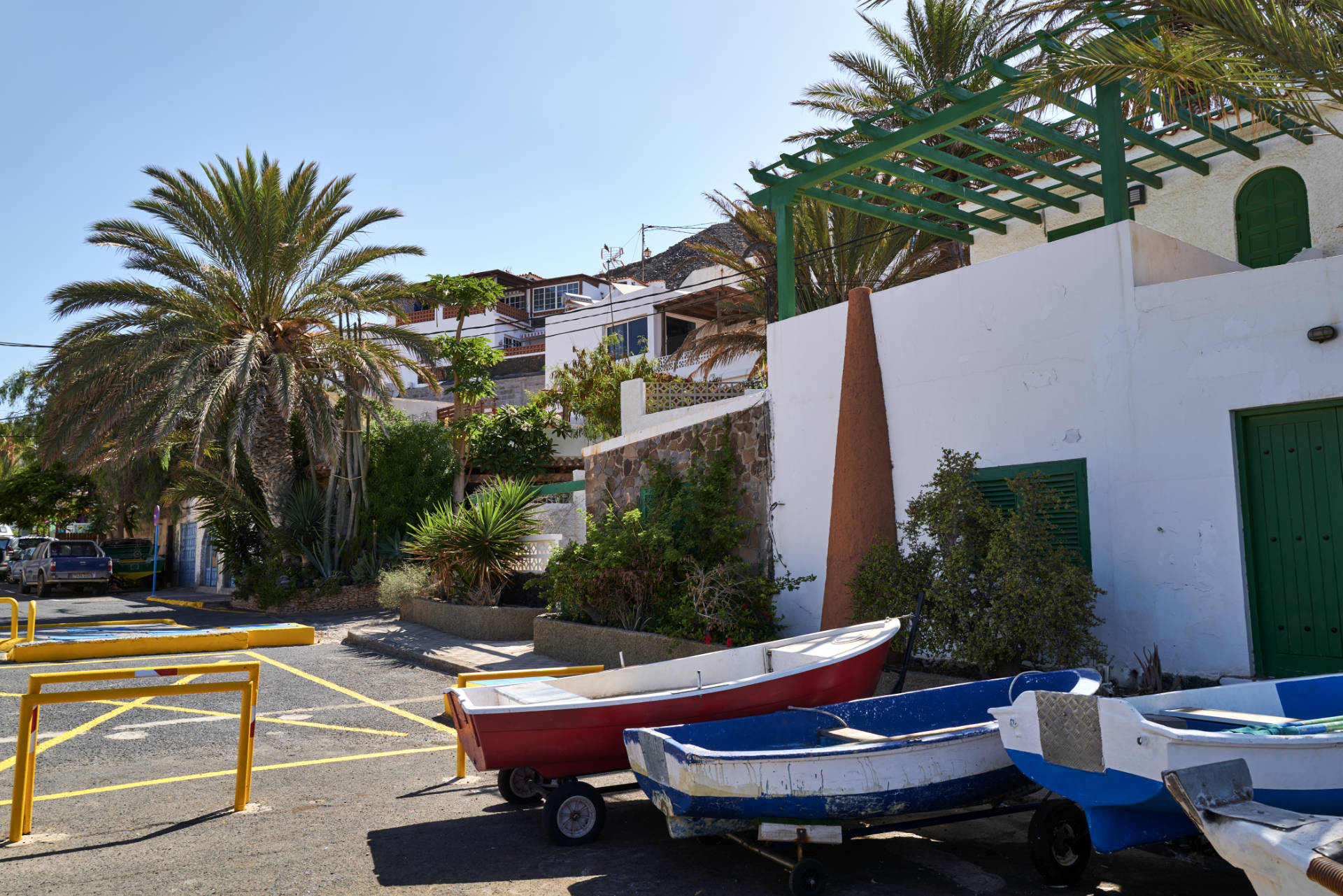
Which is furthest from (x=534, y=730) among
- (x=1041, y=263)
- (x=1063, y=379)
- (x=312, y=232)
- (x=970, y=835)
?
(x=312, y=232)

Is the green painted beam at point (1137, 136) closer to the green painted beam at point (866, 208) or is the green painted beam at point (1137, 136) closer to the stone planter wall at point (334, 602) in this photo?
the green painted beam at point (866, 208)

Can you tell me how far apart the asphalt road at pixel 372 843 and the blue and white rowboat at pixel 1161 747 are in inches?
26.9

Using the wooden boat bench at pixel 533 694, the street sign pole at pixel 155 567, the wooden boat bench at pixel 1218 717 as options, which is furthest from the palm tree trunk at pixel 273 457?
the wooden boat bench at pixel 1218 717

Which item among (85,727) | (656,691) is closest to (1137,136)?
(656,691)

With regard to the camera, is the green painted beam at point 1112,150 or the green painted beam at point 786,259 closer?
the green painted beam at point 1112,150

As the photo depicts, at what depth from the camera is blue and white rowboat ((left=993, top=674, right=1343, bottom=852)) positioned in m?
3.92

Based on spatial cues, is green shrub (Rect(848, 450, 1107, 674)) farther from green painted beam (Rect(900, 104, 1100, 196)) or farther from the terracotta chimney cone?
green painted beam (Rect(900, 104, 1100, 196))

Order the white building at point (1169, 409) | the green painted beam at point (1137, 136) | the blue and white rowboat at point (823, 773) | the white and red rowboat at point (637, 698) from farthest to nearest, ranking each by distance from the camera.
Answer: the green painted beam at point (1137, 136) → the white building at point (1169, 409) → the white and red rowboat at point (637, 698) → the blue and white rowboat at point (823, 773)

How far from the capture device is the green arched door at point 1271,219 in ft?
35.2

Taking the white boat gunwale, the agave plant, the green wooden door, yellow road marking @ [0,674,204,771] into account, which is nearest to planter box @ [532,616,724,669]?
the agave plant

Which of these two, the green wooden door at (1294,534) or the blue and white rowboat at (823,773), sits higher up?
the green wooden door at (1294,534)

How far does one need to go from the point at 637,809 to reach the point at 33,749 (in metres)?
3.78

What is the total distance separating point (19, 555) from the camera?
29.9m

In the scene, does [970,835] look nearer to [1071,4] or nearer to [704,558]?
[704,558]
